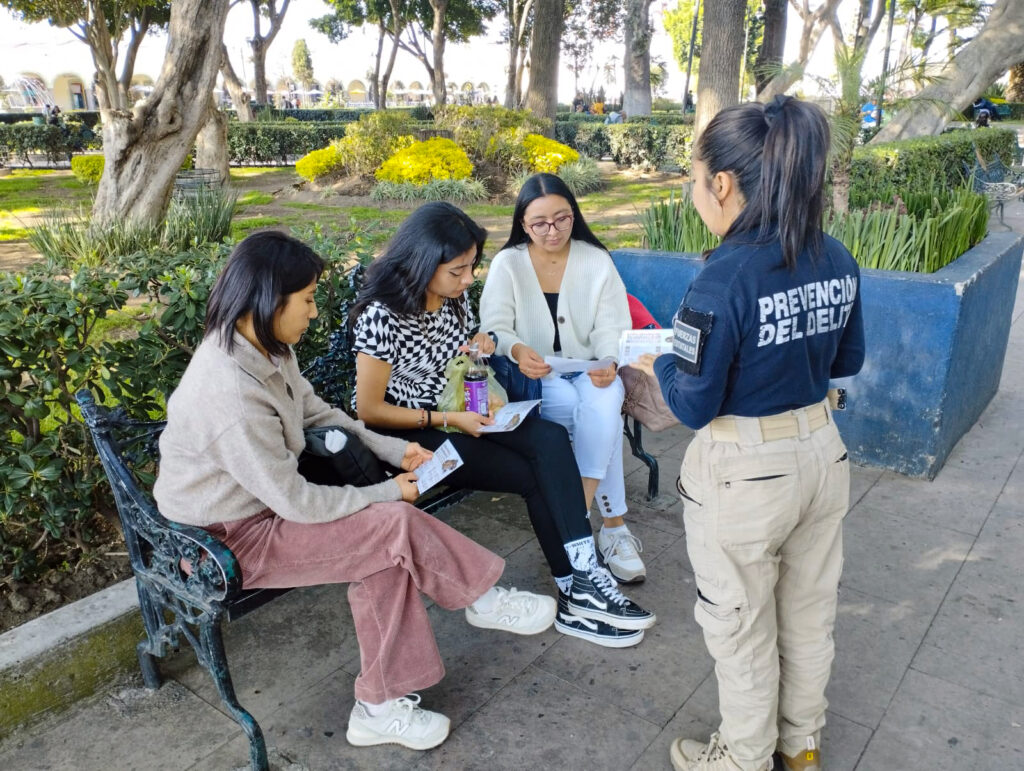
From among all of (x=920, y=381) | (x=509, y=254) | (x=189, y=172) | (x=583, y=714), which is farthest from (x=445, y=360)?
(x=189, y=172)

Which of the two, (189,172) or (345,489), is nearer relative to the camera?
(345,489)

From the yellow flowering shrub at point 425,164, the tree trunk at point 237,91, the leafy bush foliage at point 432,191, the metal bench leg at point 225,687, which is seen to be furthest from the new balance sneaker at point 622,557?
the tree trunk at point 237,91

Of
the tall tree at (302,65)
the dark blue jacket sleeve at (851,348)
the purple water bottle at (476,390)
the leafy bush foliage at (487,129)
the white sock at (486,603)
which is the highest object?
the tall tree at (302,65)

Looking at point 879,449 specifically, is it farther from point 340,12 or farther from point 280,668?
point 340,12

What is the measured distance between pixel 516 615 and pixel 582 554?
0.31 meters

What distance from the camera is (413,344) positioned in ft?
9.77

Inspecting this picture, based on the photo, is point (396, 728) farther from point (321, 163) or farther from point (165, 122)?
point (321, 163)

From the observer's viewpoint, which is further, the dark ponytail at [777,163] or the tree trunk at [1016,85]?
the tree trunk at [1016,85]

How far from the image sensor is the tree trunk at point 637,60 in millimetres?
27906

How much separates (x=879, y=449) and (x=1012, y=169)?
11844mm

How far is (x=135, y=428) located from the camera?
Result: 8.52 ft

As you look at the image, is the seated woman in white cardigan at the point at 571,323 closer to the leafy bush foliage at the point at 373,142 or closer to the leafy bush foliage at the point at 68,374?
the leafy bush foliage at the point at 68,374

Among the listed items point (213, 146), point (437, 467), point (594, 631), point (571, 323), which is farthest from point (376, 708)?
point (213, 146)

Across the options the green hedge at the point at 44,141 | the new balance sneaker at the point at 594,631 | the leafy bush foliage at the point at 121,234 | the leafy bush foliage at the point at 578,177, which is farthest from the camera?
the green hedge at the point at 44,141
